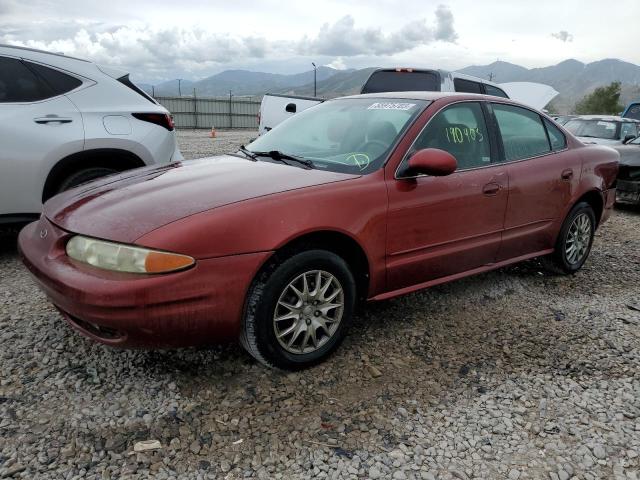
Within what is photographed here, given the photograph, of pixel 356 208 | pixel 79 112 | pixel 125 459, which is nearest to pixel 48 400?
pixel 125 459

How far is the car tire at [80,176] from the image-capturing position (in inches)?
170

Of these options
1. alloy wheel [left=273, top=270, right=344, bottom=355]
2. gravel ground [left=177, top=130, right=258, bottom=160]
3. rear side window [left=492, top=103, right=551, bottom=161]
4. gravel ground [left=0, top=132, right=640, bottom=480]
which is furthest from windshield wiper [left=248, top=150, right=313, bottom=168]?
gravel ground [left=177, top=130, right=258, bottom=160]

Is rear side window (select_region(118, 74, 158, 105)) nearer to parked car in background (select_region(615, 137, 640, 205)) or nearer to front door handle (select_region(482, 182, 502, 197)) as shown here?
front door handle (select_region(482, 182, 502, 197))

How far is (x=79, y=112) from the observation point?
4.37 meters

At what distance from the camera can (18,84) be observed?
4.23 metres

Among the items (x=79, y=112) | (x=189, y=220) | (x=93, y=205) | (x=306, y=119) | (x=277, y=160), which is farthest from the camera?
(x=79, y=112)

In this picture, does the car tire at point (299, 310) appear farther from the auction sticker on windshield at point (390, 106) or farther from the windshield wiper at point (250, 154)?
the auction sticker on windshield at point (390, 106)

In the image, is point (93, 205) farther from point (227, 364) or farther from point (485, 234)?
point (485, 234)

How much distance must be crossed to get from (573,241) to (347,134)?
2371mm

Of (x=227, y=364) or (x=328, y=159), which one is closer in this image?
(x=227, y=364)

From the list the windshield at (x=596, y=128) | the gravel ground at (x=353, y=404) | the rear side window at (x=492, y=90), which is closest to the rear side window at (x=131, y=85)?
the gravel ground at (x=353, y=404)

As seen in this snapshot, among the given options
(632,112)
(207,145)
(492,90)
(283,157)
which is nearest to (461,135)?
(283,157)

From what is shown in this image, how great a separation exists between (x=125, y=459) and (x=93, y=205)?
130 cm

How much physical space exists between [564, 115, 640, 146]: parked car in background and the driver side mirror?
9.23 metres
